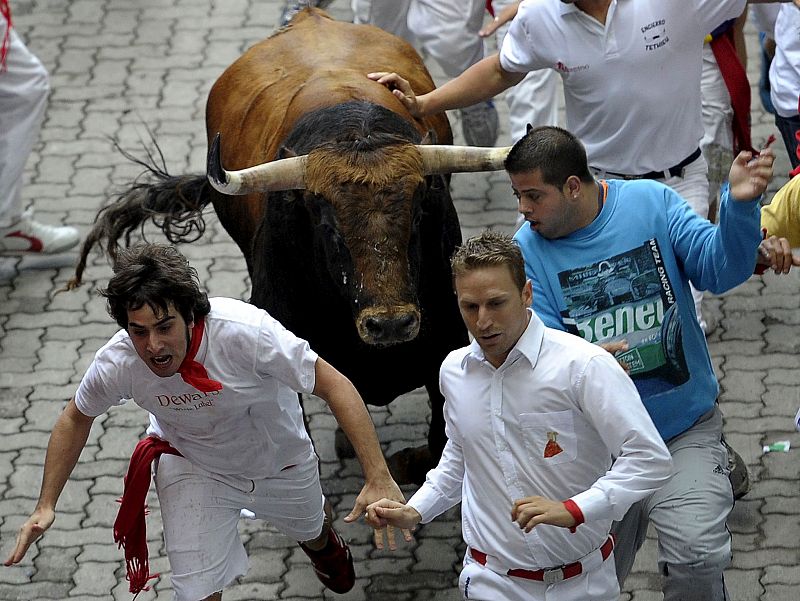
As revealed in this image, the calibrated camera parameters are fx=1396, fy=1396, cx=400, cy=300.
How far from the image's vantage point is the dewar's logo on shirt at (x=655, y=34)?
597 centimetres

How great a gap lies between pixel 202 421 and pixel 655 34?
2.60 m

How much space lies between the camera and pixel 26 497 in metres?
6.83

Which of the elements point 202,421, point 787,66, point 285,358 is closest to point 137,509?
point 202,421

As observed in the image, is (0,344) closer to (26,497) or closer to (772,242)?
(26,497)

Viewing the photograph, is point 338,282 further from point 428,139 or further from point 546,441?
point 546,441

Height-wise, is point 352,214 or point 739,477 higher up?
point 352,214

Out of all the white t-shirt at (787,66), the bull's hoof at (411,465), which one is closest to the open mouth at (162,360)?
the bull's hoof at (411,465)

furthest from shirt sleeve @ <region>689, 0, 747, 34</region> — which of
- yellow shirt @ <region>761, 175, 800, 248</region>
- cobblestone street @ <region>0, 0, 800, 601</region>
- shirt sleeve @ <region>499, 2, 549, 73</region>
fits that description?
cobblestone street @ <region>0, 0, 800, 601</region>

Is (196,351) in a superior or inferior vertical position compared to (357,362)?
superior

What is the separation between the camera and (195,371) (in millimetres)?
4699

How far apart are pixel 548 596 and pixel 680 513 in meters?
0.64

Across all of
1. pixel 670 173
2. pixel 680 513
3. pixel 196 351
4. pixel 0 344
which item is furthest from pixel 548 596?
pixel 0 344

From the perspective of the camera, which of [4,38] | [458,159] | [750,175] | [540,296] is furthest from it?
[4,38]

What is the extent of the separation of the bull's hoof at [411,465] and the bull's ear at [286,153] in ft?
5.12
